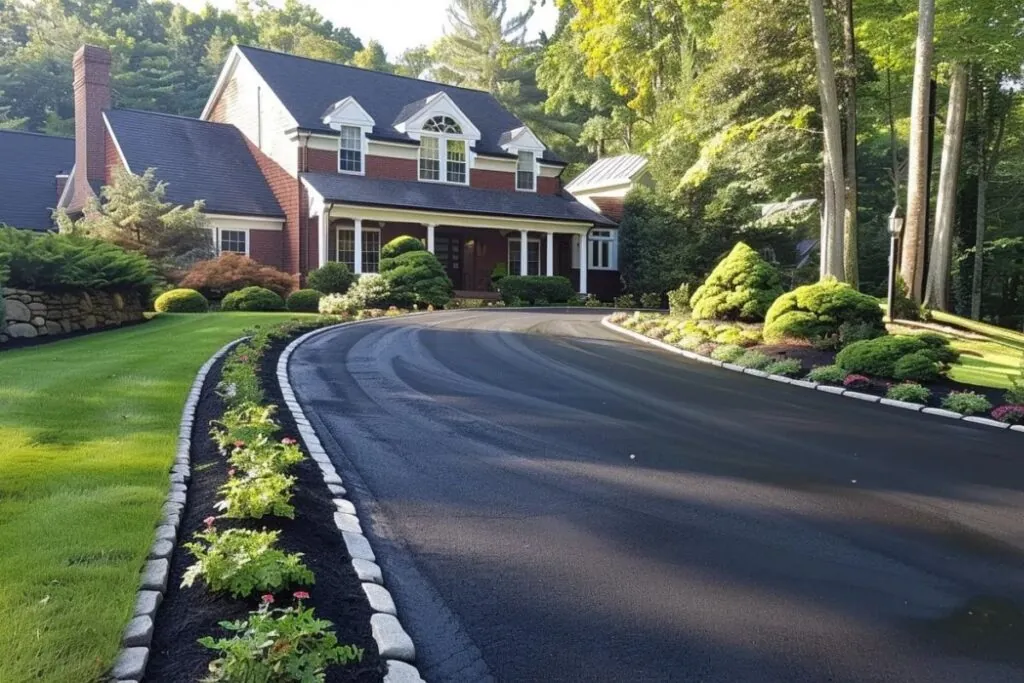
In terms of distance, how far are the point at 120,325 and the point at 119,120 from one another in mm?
14329

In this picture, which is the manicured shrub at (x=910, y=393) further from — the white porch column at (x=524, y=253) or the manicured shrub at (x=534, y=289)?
the white porch column at (x=524, y=253)

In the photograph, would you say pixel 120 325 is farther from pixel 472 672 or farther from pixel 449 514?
pixel 472 672

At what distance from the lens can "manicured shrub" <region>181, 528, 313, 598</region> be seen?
12.4 ft

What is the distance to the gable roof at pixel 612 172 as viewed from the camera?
34.4 m

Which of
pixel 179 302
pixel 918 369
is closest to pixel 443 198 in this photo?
pixel 179 302

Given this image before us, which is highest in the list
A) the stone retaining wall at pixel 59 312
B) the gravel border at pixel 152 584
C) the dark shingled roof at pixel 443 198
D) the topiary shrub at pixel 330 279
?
the dark shingled roof at pixel 443 198

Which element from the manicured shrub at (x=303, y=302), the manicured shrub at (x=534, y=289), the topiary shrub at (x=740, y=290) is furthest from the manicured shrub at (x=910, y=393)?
the manicured shrub at (x=534, y=289)

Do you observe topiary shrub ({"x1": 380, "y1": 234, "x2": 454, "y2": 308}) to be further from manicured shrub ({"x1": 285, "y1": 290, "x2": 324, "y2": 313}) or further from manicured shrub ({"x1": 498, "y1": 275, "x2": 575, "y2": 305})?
manicured shrub ({"x1": 498, "y1": 275, "x2": 575, "y2": 305})

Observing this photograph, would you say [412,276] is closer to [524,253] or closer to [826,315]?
[524,253]

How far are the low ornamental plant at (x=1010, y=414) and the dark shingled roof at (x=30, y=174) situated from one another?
1150 inches

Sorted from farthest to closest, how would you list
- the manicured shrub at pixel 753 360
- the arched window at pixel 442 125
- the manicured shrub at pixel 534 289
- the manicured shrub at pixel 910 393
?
the arched window at pixel 442 125, the manicured shrub at pixel 534 289, the manicured shrub at pixel 753 360, the manicured shrub at pixel 910 393

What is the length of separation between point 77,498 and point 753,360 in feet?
34.8

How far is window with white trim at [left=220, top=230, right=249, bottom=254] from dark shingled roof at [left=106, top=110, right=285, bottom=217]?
2.25ft

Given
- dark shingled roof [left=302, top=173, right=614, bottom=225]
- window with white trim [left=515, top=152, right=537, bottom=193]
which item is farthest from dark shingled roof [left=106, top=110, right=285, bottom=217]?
window with white trim [left=515, top=152, right=537, bottom=193]
